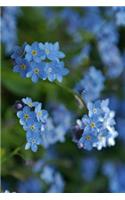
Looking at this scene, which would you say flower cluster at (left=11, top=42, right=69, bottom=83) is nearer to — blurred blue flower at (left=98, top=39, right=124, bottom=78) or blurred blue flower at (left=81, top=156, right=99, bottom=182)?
blurred blue flower at (left=98, top=39, right=124, bottom=78)

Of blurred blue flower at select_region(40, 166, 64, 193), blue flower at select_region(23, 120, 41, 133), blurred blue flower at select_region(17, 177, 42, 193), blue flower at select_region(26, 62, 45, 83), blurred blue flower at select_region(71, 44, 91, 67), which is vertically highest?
blurred blue flower at select_region(71, 44, 91, 67)

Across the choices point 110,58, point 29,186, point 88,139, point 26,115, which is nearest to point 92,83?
point 110,58

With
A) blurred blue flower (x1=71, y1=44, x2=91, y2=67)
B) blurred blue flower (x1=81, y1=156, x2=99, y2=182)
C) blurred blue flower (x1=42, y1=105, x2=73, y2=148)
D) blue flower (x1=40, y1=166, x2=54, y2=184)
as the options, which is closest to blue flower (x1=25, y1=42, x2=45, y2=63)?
blurred blue flower (x1=42, y1=105, x2=73, y2=148)

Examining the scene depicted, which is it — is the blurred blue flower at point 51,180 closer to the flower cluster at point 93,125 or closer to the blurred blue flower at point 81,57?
the blurred blue flower at point 81,57

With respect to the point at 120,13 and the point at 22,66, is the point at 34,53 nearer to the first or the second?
the point at 22,66

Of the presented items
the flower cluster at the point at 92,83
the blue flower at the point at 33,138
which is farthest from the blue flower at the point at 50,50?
the flower cluster at the point at 92,83

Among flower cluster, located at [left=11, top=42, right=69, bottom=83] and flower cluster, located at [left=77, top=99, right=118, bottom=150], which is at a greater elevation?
flower cluster, located at [left=11, top=42, right=69, bottom=83]

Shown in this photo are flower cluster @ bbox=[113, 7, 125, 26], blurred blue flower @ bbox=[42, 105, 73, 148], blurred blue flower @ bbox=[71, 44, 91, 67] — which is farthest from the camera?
blurred blue flower @ bbox=[71, 44, 91, 67]
